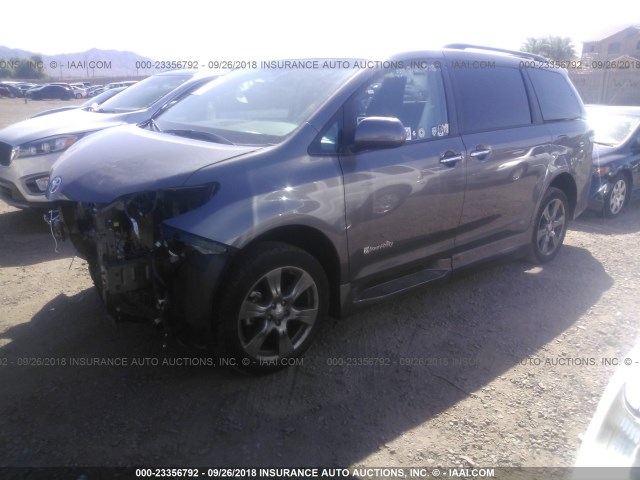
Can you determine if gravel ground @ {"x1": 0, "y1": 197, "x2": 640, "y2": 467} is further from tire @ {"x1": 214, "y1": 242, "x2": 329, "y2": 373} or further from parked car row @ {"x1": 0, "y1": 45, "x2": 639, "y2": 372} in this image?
parked car row @ {"x1": 0, "y1": 45, "x2": 639, "y2": 372}

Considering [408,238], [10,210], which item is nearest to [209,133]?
[408,238]

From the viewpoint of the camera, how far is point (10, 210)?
6.57m

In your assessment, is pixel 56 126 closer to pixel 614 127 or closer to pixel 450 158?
pixel 450 158

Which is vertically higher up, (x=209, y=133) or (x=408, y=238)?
(x=209, y=133)

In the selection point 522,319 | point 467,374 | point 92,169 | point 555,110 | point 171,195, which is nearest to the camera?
point 171,195

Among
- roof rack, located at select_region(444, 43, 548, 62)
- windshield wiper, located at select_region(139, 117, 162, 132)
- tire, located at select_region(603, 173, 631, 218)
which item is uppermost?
roof rack, located at select_region(444, 43, 548, 62)

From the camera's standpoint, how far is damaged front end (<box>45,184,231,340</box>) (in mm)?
2750

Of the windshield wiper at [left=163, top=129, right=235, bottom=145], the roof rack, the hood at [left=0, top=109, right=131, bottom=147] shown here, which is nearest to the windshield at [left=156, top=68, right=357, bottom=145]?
the windshield wiper at [left=163, top=129, right=235, bottom=145]

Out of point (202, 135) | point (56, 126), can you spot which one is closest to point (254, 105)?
point (202, 135)

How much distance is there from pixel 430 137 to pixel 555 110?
198 centimetres

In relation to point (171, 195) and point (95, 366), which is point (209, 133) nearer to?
point (171, 195)

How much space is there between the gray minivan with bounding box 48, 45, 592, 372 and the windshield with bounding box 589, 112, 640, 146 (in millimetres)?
3973

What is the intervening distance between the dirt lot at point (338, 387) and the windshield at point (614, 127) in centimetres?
405

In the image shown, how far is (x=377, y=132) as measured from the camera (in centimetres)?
317
